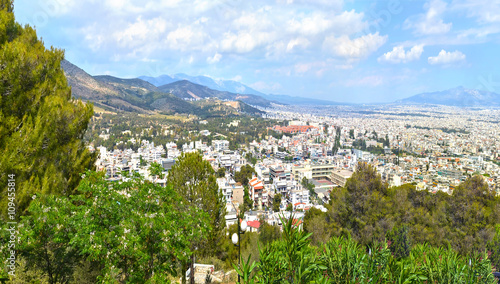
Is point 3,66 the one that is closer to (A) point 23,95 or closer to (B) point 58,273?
(A) point 23,95

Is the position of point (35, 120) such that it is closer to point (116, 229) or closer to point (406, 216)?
point (116, 229)

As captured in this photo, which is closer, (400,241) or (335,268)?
(335,268)

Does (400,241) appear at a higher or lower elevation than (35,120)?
lower

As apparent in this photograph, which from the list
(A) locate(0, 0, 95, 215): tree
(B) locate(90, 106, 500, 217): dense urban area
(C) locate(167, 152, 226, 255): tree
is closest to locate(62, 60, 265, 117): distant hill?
(B) locate(90, 106, 500, 217): dense urban area

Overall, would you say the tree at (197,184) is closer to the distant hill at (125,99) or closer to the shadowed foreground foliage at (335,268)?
the shadowed foreground foliage at (335,268)

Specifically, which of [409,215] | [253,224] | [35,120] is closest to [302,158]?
[253,224]

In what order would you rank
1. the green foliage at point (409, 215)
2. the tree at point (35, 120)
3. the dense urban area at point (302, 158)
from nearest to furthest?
the tree at point (35, 120), the green foliage at point (409, 215), the dense urban area at point (302, 158)

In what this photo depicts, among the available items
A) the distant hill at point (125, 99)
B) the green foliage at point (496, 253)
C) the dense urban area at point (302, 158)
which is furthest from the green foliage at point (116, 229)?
the distant hill at point (125, 99)
